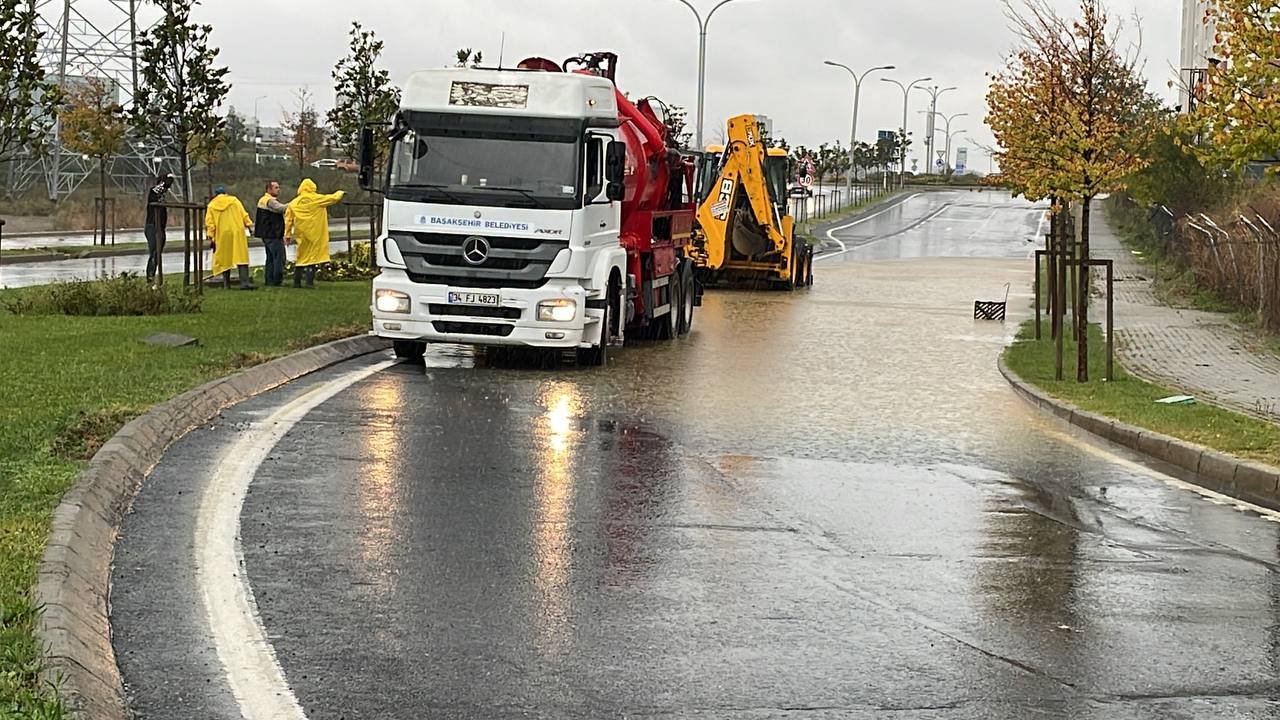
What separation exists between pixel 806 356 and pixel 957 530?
1051 cm

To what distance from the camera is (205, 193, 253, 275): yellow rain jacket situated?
25312 mm

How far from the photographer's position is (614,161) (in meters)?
17.4

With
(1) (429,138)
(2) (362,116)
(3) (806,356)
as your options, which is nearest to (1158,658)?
(1) (429,138)

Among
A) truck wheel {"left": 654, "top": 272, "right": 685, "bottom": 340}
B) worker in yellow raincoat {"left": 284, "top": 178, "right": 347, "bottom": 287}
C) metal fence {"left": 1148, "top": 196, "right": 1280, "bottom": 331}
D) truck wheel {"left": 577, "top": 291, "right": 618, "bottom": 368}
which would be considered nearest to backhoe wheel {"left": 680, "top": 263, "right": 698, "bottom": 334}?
truck wheel {"left": 654, "top": 272, "right": 685, "bottom": 340}

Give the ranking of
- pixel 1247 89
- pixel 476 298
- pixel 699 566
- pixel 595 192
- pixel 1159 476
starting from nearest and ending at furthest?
1. pixel 699 566
2. pixel 1159 476
3. pixel 1247 89
4. pixel 476 298
5. pixel 595 192

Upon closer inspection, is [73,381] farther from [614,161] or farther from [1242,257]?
[1242,257]

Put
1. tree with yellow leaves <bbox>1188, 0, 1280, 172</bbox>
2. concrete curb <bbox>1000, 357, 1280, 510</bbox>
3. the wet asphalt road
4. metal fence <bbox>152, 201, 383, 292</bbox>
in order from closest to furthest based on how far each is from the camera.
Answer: the wet asphalt road
concrete curb <bbox>1000, 357, 1280, 510</bbox>
tree with yellow leaves <bbox>1188, 0, 1280, 172</bbox>
metal fence <bbox>152, 201, 383, 292</bbox>

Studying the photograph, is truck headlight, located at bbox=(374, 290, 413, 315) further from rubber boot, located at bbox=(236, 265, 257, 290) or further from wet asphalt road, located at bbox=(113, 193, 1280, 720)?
rubber boot, located at bbox=(236, 265, 257, 290)

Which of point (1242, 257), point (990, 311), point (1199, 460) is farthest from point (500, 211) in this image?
point (1242, 257)

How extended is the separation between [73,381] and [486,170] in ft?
16.8

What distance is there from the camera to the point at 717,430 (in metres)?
13.0

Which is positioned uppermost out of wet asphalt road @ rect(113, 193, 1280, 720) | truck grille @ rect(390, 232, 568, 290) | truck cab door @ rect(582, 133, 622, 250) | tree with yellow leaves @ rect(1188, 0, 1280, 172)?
tree with yellow leaves @ rect(1188, 0, 1280, 172)

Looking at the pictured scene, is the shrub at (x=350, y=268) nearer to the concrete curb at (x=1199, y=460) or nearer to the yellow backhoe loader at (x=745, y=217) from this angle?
the yellow backhoe loader at (x=745, y=217)

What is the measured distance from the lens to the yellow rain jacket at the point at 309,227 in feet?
87.7
